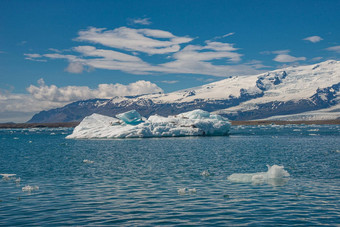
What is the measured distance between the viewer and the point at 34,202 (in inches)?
708

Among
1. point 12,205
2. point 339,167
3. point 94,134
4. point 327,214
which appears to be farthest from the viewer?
point 94,134

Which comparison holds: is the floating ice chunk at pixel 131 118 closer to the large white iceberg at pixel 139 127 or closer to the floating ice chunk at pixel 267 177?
the large white iceberg at pixel 139 127

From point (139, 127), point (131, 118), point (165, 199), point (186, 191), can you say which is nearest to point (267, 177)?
point (186, 191)

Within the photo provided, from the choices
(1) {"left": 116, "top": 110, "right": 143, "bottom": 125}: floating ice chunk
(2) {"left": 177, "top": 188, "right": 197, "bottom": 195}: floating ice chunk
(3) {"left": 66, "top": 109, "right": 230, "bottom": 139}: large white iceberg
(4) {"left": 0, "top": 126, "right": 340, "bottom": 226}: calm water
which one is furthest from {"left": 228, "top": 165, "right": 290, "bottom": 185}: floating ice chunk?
(1) {"left": 116, "top": 110, "right": 143, "bottom": 125}: floating ice chunk

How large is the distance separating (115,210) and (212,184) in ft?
26.1

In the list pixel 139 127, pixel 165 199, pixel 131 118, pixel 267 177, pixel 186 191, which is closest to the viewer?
pixel 165 199

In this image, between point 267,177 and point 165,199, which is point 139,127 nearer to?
point 267,177

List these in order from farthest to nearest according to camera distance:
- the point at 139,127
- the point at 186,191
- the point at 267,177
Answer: the point at 139,127
the point at 267,177
the point at 186,191

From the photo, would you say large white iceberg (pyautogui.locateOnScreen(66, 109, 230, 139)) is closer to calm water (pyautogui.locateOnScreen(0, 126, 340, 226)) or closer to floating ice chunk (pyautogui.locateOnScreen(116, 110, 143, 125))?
floating ice chunk (pyautogui.locateOnScreen(116, 110, 143, 125))

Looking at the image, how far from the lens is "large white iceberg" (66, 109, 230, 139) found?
78.5m

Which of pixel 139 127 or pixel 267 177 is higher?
pixel 139 127

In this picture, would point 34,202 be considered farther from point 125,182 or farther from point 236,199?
point 236,199

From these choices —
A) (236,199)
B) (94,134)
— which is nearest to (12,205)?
(236,199)

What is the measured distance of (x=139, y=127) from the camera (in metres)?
78.6
